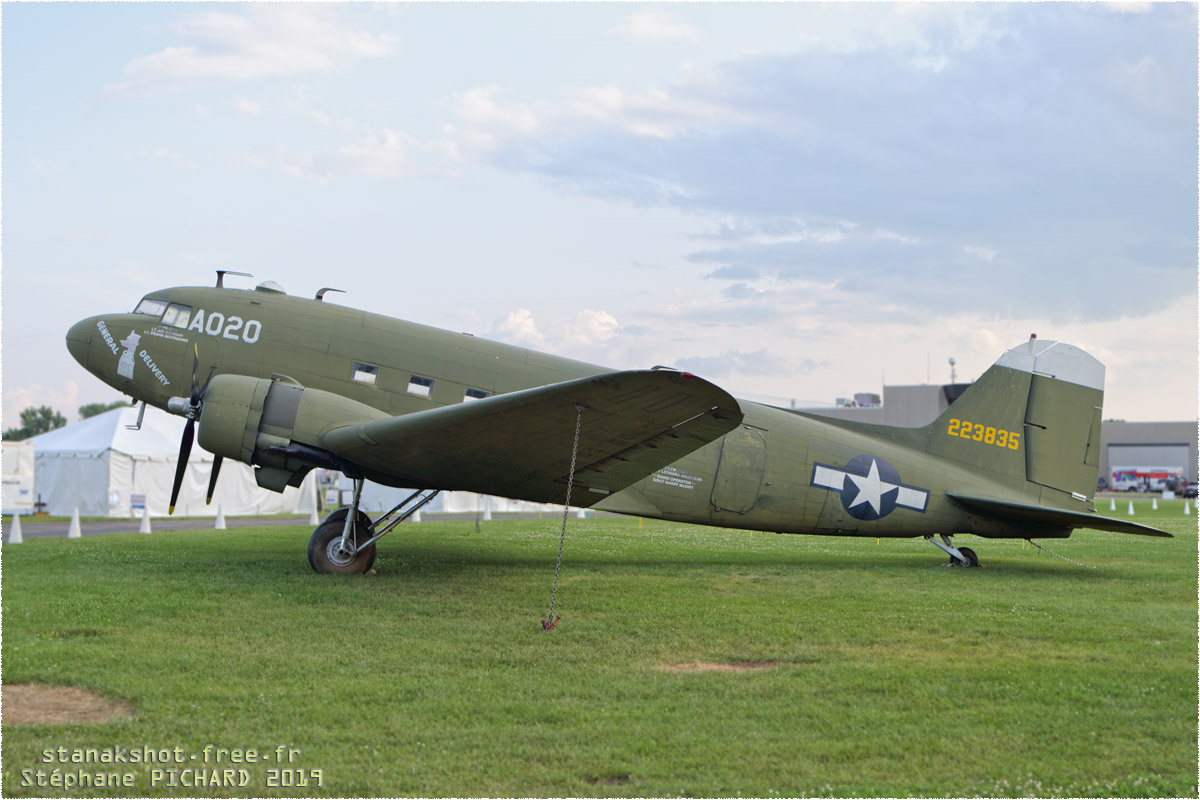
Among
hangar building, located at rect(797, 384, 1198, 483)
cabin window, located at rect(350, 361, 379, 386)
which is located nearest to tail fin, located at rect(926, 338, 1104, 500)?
cabin window, located at rect(350, 361, 379, 386)

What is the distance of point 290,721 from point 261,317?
7993mm

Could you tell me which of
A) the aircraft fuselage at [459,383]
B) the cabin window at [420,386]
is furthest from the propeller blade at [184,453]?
the cabin window at [420,386]

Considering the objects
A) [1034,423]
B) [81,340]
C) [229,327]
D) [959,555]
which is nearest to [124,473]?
[81,340]

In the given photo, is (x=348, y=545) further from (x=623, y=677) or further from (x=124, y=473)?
(x=124, y=473)

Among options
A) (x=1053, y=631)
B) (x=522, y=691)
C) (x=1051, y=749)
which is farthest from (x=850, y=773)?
(x=1053, y=631)

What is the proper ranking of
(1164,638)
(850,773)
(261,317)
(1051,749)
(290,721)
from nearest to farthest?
(850,773), (1051,749), (290,721), (1164,638), (261,317)

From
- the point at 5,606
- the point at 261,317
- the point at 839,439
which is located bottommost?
the point at 5,606

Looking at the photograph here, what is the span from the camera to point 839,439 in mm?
12914

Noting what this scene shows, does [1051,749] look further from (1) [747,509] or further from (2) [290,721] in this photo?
(1) [747,509]

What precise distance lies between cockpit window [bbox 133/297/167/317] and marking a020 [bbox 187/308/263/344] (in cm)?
60

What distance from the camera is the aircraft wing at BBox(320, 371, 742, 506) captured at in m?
7.70

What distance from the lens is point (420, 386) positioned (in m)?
11.8

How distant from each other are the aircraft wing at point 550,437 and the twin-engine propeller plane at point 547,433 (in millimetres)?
33

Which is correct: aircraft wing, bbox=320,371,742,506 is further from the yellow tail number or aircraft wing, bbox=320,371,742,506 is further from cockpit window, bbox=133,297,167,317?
the yellow tail number
